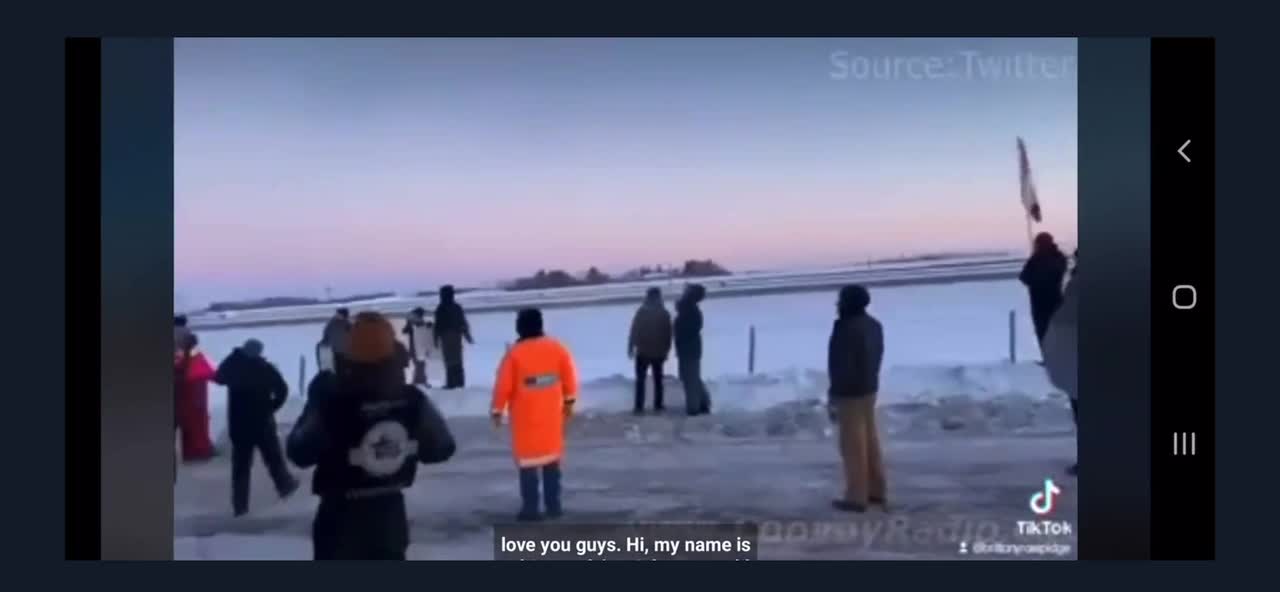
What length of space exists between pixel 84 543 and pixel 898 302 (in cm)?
387

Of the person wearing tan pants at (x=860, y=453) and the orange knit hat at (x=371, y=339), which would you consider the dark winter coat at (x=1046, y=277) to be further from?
the orange knit hat at (x=371, y=339)

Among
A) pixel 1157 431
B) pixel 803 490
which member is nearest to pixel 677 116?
pixel 803 490

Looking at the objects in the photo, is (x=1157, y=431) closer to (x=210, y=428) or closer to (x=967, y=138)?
(x=967, y=138)

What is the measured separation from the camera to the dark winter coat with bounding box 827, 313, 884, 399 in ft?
30.2

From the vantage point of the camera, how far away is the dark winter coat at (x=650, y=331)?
922cm

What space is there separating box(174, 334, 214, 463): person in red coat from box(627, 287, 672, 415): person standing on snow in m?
1.97

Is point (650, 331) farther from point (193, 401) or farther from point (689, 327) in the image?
point (193, 401)

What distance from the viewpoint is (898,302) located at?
9156mm

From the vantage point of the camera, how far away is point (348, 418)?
29.8 feet

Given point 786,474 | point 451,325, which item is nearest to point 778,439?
point 786,474

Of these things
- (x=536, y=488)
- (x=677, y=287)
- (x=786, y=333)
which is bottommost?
(x=536, y=488)
